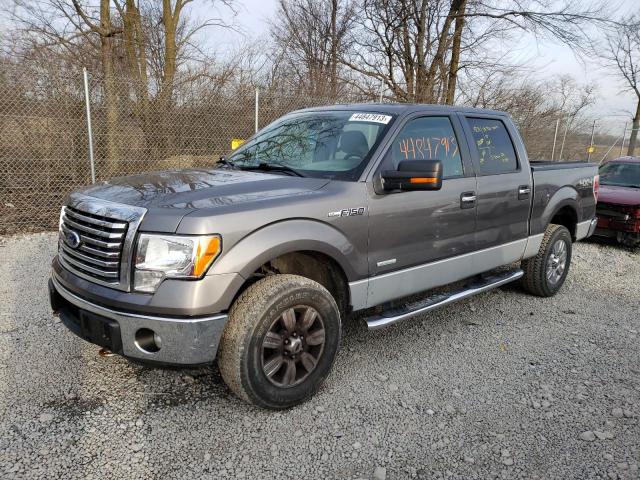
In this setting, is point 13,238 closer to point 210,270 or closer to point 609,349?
point 210,270

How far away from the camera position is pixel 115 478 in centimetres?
231

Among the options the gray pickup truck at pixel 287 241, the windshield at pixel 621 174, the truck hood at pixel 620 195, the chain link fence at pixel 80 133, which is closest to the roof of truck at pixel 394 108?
the gray pickup truck at pixel 287 241

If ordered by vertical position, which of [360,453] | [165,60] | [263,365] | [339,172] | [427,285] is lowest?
[360,453]

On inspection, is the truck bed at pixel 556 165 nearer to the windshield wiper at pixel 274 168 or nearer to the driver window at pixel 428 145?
the driver window at pixel 428 145

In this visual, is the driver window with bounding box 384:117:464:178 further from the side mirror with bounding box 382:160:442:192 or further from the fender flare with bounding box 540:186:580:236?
the fender flare with bounding box 540:186:580:236

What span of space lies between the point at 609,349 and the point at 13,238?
7.34 m

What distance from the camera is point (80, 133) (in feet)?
24.6

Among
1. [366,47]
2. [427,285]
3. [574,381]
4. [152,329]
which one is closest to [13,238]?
[152,329]

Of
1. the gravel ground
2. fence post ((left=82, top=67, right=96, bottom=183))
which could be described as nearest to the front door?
the gravel ground

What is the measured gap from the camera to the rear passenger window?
13.9ft

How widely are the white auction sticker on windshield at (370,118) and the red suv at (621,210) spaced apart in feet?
19.8

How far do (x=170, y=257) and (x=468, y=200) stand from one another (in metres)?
2.49

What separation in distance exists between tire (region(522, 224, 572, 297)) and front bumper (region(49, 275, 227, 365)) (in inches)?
148

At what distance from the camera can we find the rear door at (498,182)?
4.12 metres
